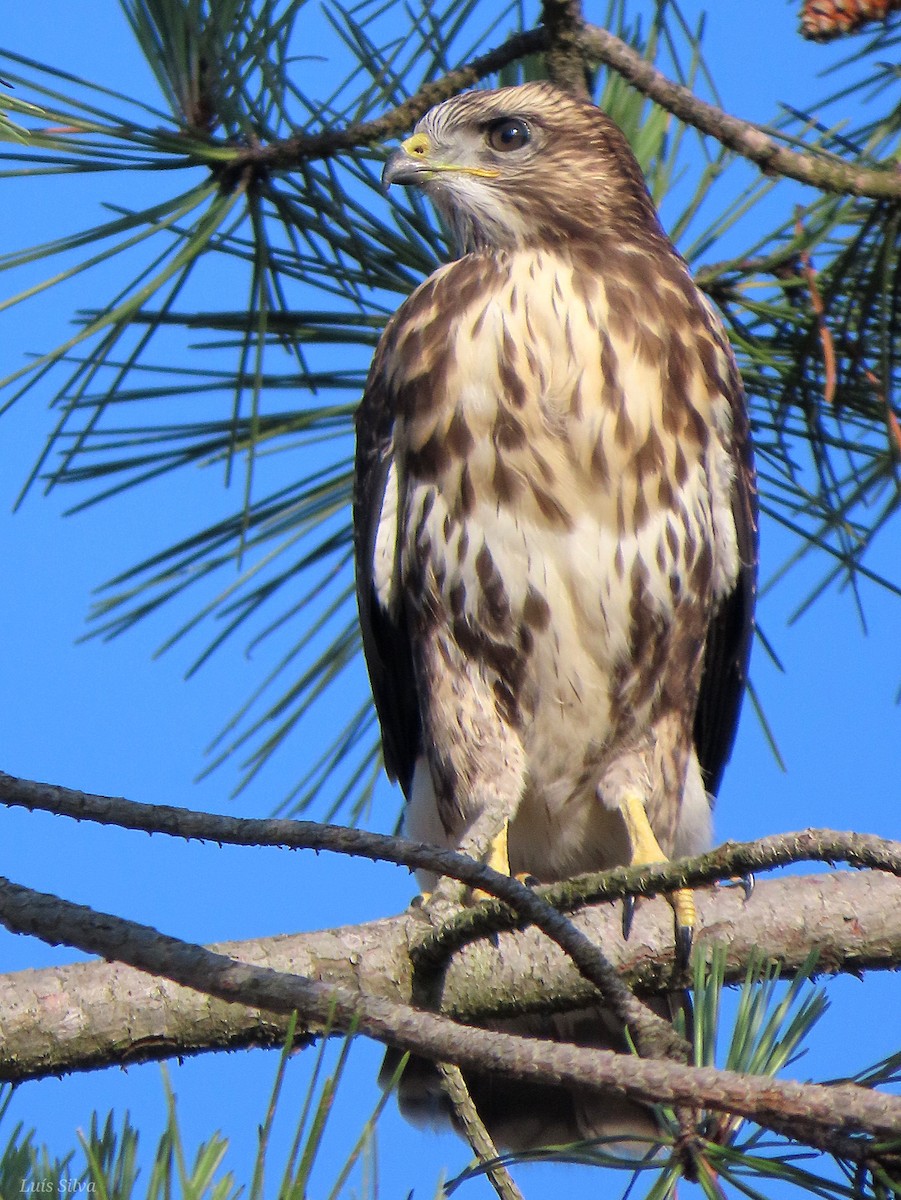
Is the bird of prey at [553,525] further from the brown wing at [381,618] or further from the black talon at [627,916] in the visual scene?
the black talon at [627,916]

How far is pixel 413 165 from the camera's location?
3.51 meters

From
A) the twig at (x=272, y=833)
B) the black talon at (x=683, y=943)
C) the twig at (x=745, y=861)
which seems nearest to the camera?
the twig at (x=272, y=833)

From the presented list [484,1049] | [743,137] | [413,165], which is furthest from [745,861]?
[413,165]

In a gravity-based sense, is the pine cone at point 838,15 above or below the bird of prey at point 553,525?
above

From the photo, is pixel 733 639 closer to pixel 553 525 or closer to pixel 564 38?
Answer: pixel 553 525

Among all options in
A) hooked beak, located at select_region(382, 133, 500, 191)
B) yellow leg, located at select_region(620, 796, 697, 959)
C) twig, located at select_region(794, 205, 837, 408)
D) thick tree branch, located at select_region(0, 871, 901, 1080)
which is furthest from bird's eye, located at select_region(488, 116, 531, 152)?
thick tree branch, located at select_region(0, 871, 901, 1080)

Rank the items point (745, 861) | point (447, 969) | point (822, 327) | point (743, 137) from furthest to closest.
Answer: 1. point (822, 327)
2. point (743, 137)
3. point (447, 969)
4. point (745, 861)

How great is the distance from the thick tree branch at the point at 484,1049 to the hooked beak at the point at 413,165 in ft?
7.47

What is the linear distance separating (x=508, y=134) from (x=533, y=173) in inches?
4.5

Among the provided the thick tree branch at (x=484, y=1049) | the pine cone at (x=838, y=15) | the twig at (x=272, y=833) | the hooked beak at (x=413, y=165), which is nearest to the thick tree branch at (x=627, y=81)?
the pine cone at (x=838, y=15)

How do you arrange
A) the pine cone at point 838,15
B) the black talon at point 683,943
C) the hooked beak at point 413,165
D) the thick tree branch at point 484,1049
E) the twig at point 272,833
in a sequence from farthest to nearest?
1. the hooked beak at point 413,165
2. the pine cone at point 838,15
3. the black talon at point 683,943
4. the twig at point 272,833
5. the thick tree branch at point 484,1049

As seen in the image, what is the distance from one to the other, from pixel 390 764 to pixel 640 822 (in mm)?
733

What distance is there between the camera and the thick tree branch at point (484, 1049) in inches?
54.5

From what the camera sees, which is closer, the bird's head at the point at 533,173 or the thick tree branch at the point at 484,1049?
the thick tree branch at the point at 484,1049
